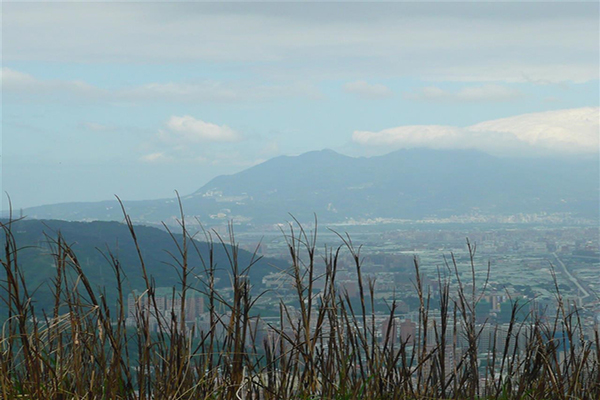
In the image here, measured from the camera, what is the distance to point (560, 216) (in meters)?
85.0

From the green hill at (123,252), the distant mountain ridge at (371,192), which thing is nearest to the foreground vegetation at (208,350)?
the green hill at (123,252)

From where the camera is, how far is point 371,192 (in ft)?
332

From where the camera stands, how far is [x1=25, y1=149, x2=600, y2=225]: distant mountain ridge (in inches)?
2744

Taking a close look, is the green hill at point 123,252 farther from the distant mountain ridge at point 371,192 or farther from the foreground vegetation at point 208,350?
the distant mountain ridge at point 371,192

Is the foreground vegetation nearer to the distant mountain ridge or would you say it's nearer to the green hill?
the green hill

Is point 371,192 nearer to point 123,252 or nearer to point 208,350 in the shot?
point 123,252

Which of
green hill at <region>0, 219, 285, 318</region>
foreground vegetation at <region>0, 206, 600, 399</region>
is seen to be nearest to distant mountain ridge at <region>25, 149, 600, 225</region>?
green hill at <region>0, 219, 285, 318</region>

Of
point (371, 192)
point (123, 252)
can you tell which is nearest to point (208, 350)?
point (123, 252)

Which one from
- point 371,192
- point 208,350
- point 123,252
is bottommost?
point 123,252

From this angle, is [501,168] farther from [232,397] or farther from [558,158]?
[232,397]

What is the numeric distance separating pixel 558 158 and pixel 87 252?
15717 cm

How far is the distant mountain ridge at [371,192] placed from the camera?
69.7 meters

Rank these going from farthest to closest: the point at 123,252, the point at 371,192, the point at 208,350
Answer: the point at 371,192
the point at 123,252
the point at 208,350

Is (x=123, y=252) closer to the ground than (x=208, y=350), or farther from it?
closer to the ground
